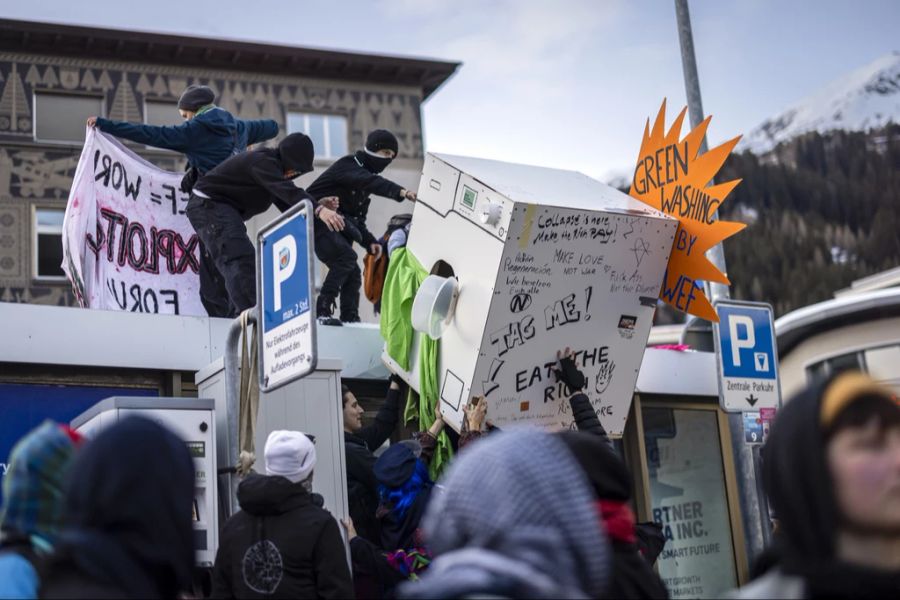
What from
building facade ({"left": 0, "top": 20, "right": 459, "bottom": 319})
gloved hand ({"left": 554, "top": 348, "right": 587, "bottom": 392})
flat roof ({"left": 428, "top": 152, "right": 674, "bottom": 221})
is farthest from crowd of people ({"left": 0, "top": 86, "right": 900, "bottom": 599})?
building facade ({"left": 0, "top": 20, "right": 459, "bottom": 319})

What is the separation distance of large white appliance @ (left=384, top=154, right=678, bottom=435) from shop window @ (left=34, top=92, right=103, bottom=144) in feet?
88.1

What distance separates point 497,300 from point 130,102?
28.0 metres

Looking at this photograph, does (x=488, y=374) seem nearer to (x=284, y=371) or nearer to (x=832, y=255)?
(x=284, y=371)

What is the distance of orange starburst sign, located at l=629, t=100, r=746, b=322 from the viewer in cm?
859

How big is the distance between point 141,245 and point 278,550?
17.3 ft

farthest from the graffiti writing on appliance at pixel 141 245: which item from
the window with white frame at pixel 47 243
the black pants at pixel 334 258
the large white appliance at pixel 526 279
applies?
the window with white frame at pixel 47 243

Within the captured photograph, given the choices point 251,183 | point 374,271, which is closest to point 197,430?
point 251,183

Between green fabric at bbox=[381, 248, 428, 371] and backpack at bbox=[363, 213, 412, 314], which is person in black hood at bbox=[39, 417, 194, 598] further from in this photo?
backpack at bbox=[363, 213, 412, 314]

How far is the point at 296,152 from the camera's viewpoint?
8.56 meters

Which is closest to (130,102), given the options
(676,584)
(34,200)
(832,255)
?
(34,200)

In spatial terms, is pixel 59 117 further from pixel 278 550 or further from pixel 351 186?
pixel 278 550

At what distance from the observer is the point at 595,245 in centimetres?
855

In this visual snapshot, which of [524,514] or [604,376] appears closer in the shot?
[524,514]

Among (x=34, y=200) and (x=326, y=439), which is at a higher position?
(x=34, y=200)
